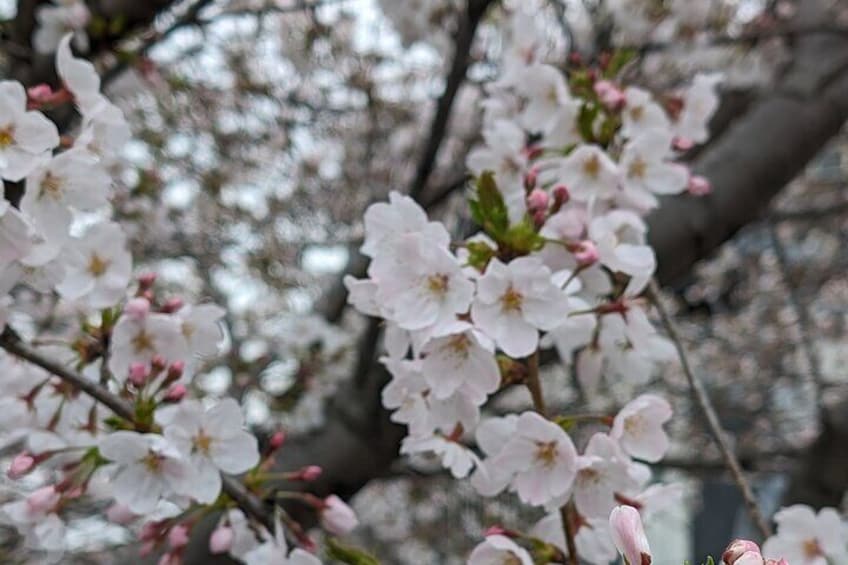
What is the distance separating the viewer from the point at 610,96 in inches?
62.0

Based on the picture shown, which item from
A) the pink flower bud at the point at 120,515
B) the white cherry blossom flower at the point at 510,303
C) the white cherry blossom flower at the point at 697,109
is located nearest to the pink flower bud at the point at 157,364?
the pink flower bud at the point at 120,515

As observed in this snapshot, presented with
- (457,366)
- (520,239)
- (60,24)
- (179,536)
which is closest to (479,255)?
(520,239)

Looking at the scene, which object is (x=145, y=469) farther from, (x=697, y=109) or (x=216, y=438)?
(x=697, y=109)

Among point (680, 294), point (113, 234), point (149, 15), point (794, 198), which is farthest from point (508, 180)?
point (680, 294)

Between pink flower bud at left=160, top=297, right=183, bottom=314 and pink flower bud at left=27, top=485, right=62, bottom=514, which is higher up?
pink flower bud at left=160, top=297, right=183, bottom=314

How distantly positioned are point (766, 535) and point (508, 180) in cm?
72

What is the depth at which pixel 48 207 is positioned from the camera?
1.15 meters

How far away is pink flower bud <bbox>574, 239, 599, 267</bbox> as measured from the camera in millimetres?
1229

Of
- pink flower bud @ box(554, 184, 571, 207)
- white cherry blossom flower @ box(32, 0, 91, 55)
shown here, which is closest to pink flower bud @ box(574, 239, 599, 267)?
pink flower bud @ box(554, 184, 571, 207)

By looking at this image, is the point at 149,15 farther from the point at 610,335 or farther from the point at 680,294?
the point at 680,294

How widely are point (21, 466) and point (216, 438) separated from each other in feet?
0.89

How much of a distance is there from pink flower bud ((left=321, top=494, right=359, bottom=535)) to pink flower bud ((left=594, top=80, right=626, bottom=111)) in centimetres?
85

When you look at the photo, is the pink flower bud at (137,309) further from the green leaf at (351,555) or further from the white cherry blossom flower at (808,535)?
the white cherry blossom flower at (808,535)

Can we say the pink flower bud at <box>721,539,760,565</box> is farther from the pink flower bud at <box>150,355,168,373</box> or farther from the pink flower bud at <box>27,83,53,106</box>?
the pink flower bud at <box>27,83,53,106</box>
